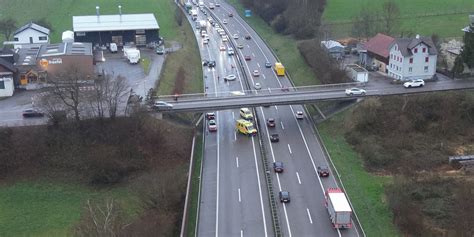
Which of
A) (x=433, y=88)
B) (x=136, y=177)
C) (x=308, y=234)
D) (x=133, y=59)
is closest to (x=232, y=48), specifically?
(x=133, y=59)

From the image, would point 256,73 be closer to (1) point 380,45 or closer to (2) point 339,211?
(1) point 380,45

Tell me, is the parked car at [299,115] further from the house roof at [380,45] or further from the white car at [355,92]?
the house roof at [380,45]

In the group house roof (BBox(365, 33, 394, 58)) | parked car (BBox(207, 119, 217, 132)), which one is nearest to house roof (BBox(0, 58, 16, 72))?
parked car (BBox(207, 119, 217, 132))

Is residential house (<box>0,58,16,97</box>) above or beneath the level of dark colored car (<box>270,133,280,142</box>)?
above

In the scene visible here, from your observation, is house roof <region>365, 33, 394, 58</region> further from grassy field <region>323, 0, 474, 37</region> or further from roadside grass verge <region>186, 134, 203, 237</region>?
roadside grass verge <region>186, 134, 203, 237</region>

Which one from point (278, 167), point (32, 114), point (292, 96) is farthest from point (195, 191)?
point (32, 114)

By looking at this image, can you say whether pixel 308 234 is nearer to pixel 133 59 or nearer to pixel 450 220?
pixel 450 220

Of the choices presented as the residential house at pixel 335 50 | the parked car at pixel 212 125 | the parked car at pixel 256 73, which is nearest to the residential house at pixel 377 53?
the residential house at pixel 335 50

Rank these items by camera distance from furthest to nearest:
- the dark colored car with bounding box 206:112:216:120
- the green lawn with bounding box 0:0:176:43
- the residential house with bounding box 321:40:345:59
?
1. the green lawn with bounding box 0:0:176:43
2. the residential house with bounding box 321:40:345:59
3. the dark colored car with bounding box 206:112:216:120
